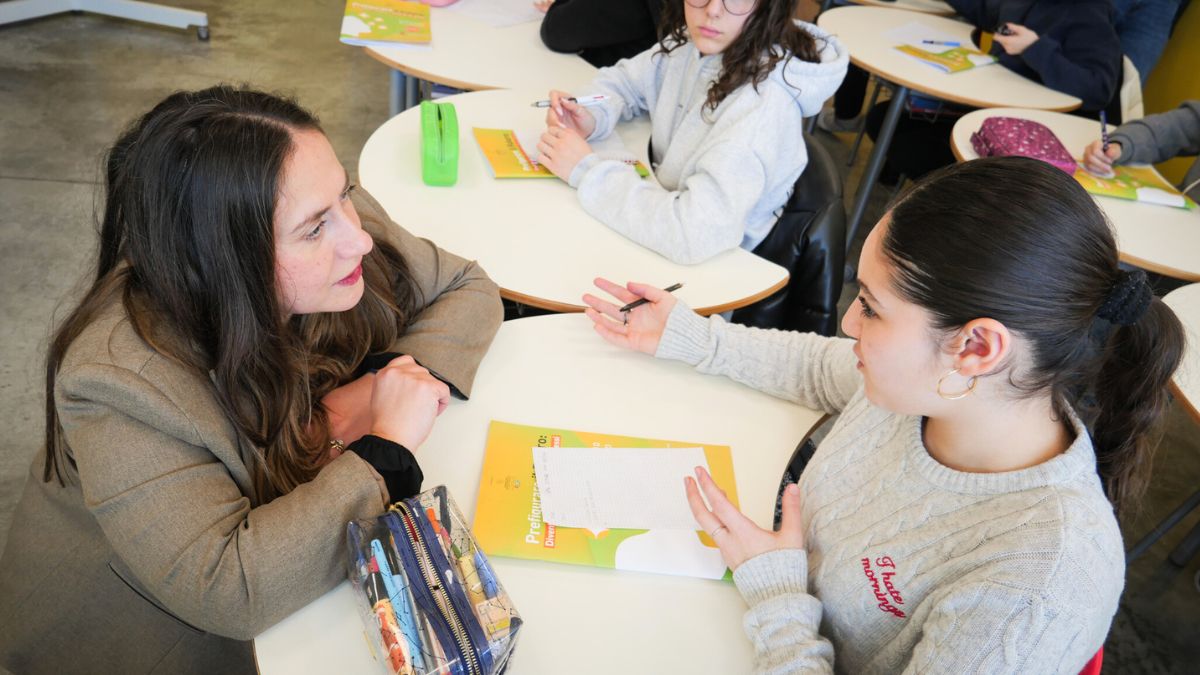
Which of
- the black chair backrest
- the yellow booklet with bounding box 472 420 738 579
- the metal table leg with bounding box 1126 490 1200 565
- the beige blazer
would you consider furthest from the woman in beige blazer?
the metal table leg with bounding box 1126 490 1200 565

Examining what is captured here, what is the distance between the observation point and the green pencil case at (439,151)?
1635 mm

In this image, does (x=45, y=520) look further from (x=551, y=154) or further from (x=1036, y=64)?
(x=1036, y=64)

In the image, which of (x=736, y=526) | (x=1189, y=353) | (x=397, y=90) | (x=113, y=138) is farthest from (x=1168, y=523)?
(x=113, y=138)

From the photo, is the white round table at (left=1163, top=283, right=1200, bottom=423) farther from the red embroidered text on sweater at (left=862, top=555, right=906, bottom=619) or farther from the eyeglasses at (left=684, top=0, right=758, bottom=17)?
the eyeglasses at (left=684, top=0, right=758, bottom=17)

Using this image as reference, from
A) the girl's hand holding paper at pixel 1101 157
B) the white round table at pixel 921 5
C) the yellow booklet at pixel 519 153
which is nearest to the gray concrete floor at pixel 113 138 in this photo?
the white round table at pixel 921 5

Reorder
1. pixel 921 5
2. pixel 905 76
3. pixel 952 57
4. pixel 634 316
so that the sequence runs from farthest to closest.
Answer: pixel 921 5 → pixel 952 57 → pixel 905 76 → pixel 634 316

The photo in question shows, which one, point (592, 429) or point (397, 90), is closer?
point (592, 429)

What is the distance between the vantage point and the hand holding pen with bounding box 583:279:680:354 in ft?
4.31

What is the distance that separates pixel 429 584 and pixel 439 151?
1.05m

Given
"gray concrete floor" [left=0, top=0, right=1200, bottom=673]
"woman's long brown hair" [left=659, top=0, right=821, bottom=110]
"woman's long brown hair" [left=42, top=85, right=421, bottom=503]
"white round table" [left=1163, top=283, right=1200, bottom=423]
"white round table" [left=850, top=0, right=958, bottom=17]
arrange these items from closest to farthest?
"woman's long brown hair" [left=42, top=85, right=421, bottom=503] < "white round table" [left=1163, top=283, right=1200, bottom=423] < "woman's long brown hair" [left=659, top=0, right=821, bottom=110] < "gray concrete floor" [left=0, top=0, right=1200, bottom=673] < "white round table" [left=850, top=0, right=958, bottom=17]

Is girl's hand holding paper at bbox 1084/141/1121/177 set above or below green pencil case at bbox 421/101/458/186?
above

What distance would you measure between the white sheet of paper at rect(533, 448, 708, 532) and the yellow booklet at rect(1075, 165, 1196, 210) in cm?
162

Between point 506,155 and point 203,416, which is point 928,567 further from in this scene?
point 506,155

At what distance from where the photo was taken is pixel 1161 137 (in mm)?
2332
